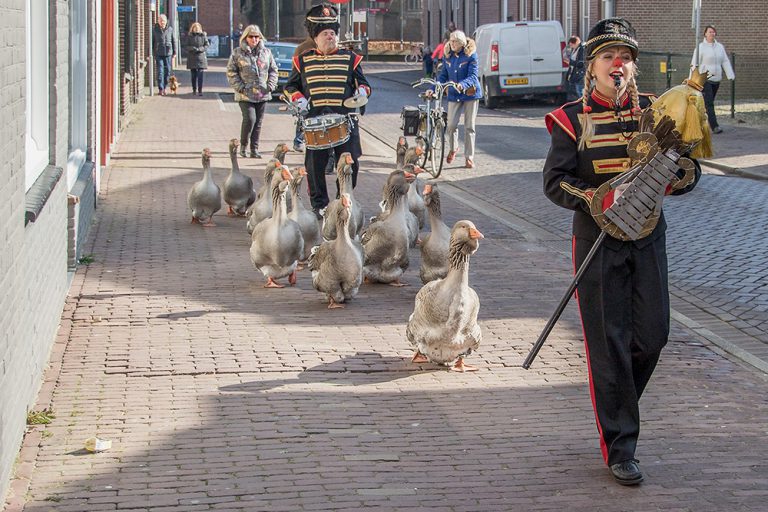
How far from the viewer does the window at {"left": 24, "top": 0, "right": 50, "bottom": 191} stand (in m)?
8.55

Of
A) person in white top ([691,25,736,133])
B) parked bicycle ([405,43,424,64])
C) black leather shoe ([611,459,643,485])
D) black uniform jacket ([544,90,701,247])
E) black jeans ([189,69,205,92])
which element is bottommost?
black leather shoe ([611,459,643,485])

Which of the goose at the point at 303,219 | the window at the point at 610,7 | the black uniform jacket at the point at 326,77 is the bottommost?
the goose at the point at 303,219

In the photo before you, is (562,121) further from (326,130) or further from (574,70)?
(574,70)

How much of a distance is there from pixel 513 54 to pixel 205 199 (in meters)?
22.1

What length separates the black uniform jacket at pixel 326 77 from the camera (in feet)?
43.5

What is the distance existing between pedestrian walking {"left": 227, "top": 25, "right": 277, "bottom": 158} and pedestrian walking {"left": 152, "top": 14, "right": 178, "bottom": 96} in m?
15.8

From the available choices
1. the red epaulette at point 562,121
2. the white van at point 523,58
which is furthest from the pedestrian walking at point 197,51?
the red epaulette at point 562,121

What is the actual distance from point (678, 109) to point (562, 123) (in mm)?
548

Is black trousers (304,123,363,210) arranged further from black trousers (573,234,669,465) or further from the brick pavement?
black trousers (573,234,669,465)

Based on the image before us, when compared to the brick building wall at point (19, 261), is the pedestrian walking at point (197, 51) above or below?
above

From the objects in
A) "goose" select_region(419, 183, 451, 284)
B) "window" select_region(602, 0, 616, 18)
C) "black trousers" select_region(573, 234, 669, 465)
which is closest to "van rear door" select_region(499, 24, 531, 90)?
"window" select_region(602, 0, 616, 18)

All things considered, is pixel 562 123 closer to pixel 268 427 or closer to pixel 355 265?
pixel 268 427

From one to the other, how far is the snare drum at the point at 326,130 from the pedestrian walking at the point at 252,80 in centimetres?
773

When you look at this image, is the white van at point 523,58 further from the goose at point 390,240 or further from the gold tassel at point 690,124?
the gold tassel at point 690,124
